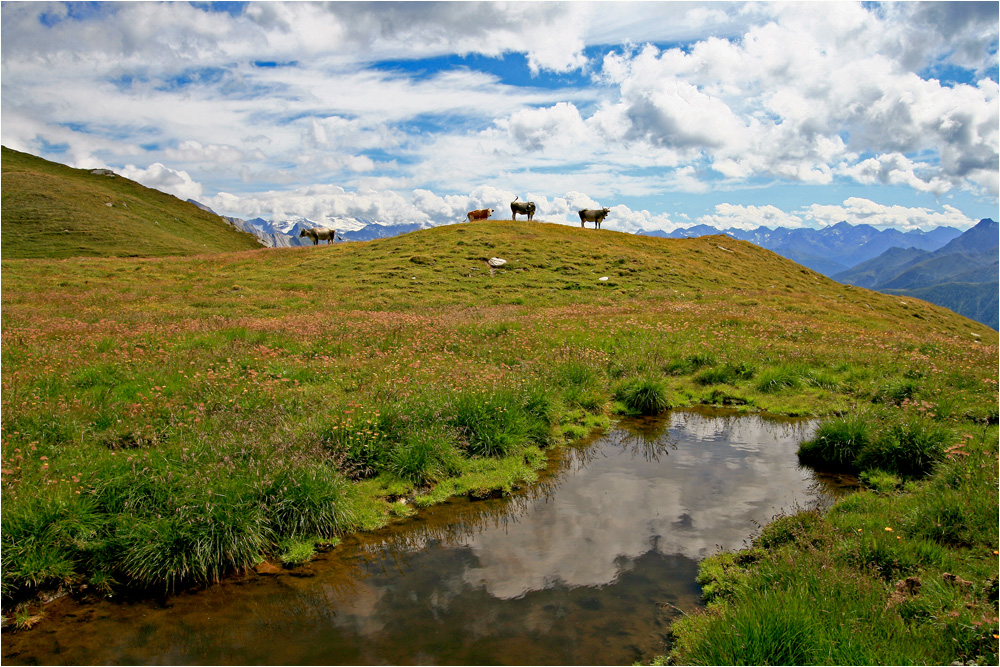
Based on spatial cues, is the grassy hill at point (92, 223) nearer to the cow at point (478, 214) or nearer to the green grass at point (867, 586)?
the cow at point (478, 214)

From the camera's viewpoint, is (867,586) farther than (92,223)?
No

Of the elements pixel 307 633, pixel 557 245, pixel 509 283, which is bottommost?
pixel 307 633

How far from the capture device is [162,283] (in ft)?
111

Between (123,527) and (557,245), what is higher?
(557,245)

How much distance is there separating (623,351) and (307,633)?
14.1 m

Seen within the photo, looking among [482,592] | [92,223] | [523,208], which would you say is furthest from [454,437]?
[92,223]

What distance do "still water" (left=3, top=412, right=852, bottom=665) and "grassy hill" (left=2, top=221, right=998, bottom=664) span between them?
0.51 m

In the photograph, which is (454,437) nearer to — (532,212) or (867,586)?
(867,586)

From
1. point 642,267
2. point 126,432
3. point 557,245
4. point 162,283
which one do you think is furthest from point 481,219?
point 126,432

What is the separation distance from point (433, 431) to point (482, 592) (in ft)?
13.8

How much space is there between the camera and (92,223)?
244 feet

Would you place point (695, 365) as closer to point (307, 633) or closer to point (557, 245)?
point (307, 633)

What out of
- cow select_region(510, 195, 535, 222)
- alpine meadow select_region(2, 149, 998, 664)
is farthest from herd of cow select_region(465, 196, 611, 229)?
alpine meadow select_region(2, 149, 998, 664)

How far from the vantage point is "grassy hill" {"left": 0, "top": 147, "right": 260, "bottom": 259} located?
66562 millimetres
